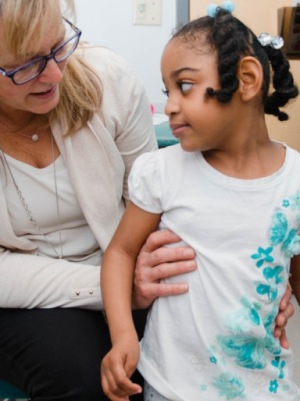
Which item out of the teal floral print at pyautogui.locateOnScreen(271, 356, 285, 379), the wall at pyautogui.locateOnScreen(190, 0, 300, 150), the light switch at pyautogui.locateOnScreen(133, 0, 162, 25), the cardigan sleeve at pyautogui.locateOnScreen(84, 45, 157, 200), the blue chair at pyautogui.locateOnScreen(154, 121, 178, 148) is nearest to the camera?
the teal floral print at pyautogui.locateOnScreen(271, 356, 285, 379)

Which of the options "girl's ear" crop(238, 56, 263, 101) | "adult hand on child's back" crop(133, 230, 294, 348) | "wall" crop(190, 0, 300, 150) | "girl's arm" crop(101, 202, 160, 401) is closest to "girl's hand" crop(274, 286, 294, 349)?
"adult hand on child's back" crop(133, 230, 294, 348)

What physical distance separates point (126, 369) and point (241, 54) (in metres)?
0.50

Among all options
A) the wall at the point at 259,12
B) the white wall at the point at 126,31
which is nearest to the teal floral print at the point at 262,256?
the wall at the point at 259,12

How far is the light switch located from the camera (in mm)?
2516

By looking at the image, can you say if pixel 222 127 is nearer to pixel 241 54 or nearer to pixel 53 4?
pixel 241 54

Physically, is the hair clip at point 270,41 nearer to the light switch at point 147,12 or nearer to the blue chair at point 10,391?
the blue chair at point 10,391

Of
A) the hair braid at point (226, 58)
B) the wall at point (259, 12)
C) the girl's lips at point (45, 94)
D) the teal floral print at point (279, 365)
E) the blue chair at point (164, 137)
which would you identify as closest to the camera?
the hair braid at point (226, 58)

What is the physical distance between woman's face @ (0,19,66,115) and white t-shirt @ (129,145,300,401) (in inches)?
9.5

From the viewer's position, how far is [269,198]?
2.81 feet

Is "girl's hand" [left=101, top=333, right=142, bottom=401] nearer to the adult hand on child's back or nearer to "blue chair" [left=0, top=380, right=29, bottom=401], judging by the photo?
the adult hand on child's back

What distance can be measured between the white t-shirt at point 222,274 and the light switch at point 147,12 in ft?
5.94

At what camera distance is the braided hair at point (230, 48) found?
0.80m

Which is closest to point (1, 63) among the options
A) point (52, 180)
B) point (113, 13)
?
point (52, 180)

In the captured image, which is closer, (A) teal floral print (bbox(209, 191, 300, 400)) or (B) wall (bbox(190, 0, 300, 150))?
(A) teal floral print (bbox(209, 191, 300, 400))
